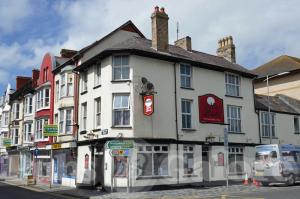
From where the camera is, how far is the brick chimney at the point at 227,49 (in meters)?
35.0

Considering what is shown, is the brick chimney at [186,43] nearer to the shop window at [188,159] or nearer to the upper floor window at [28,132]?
the shop window at [188,159]

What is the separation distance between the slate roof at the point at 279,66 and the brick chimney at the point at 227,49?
992 centimetres

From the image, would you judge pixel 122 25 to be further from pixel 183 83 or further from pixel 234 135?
pixel 234 135

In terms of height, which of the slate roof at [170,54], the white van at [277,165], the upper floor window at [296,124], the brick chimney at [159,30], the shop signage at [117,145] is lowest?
the white van at [277,165]

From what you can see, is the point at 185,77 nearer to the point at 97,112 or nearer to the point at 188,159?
the point at 188,159

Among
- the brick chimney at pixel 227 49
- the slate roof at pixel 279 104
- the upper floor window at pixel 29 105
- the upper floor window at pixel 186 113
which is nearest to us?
the upper floor window at pixel 186 113

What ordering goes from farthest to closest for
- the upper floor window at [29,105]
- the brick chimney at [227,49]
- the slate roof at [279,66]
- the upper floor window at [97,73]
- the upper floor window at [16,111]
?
the slate roof at [279,66], the upper floor window at [16,111], the upper floor window at [29,105], the brick chimney at [227,49], the upper floor window at [97,73]

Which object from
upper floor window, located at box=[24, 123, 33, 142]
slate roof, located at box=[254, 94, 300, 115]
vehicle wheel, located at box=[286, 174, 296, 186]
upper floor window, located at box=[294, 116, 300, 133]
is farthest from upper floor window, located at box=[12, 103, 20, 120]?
vehicle wheel, located at box=[286, 174, 296, 186]

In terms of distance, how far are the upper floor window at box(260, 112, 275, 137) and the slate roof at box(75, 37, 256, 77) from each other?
3.70m

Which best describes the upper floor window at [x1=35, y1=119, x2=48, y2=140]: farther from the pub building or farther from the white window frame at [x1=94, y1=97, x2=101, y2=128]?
the white window frame at [x1=94, y1=97, x2=101, y2=128]

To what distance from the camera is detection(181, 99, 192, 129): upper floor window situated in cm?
2703

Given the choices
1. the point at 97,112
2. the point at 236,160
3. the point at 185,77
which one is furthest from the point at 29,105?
the point at 236,160

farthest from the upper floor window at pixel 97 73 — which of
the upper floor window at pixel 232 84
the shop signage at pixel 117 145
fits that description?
the upper floor window at pixel 232 84

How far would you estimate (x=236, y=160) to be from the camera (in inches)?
1179
